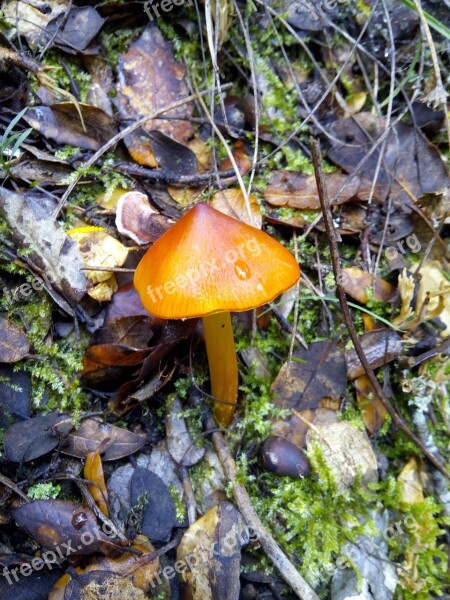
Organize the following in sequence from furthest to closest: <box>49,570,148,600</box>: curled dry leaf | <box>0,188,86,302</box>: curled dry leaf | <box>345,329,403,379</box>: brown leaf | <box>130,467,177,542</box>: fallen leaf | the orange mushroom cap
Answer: <box>345,329,403,379</box>: brown leaf
<box>0,188,86,302</box>: curled dry leaf
<box>130,467,177,542</box>: fallen leaf
<box>49,570,148,600</box>: curled dry leaf
the orange mushroom cap

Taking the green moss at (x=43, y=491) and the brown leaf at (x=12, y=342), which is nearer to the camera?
the green moss at (x=43, y=491)

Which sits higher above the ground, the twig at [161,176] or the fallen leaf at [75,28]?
the fallen leaf at [75,28]

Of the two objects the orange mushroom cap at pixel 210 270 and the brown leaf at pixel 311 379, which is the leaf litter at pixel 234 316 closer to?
the brown leaf at pixel 311 379

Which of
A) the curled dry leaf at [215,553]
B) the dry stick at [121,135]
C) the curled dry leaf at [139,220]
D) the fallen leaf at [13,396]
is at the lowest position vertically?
the curled dry leaf at [215,553]

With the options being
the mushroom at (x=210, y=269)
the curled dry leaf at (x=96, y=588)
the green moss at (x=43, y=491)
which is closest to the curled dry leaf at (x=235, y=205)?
the mushroom at (x=210, y=269)

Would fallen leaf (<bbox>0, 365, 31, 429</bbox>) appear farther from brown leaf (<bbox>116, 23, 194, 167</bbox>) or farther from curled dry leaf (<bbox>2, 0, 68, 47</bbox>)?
curled dry leaf (<bbox>2, 0, 68, 47</bbox>)

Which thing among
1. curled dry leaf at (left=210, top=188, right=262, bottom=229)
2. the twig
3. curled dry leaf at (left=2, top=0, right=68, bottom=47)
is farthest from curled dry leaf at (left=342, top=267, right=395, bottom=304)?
curled dry leaf at (left=2, top=0, right=68, bottom=47)
